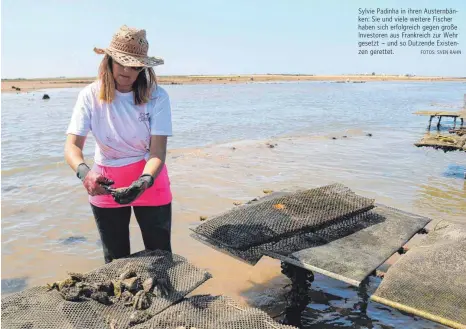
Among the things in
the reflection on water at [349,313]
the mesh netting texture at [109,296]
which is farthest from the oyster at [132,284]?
the reflection on water at [349,313]

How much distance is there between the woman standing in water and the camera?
119 inches

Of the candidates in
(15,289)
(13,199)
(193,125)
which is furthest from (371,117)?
(15,289)

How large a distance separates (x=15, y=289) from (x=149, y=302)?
12.8ft

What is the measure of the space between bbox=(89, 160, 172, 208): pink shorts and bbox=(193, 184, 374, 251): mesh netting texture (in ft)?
3.40

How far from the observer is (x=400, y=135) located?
19.9 metres

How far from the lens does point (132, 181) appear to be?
3.30 m

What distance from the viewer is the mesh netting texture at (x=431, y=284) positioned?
324cm

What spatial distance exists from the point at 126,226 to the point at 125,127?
2.87 feet

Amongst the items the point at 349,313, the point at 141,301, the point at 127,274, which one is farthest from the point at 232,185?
the point at 141,301

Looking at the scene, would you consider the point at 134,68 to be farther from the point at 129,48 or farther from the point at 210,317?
the point at 210,317

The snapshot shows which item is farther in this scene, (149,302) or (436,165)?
(436,165)

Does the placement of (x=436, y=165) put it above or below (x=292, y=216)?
below

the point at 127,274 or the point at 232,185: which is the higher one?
the point at 127,274

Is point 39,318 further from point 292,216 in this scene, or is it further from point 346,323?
point 346,323
